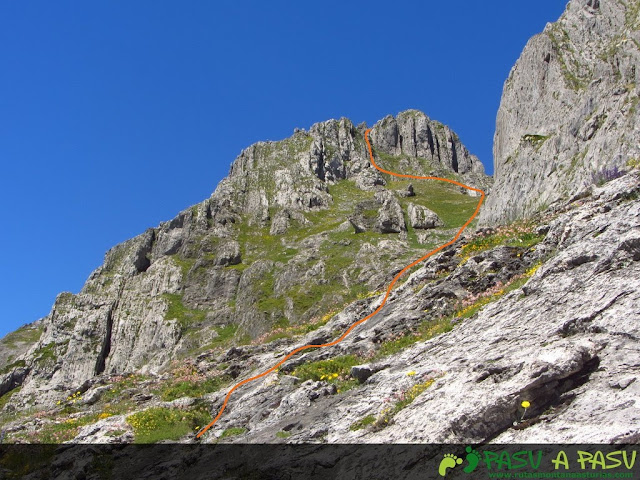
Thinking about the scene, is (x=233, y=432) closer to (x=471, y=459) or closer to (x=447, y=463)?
(x=447, y=463)

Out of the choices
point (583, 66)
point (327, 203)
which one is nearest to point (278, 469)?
point (583, 66)

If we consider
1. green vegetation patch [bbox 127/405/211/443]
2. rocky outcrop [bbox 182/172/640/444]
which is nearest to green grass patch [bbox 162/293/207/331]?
rocky outcrop [bbox 182/172/640/444]

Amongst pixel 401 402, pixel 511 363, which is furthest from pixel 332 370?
pixel 511 363

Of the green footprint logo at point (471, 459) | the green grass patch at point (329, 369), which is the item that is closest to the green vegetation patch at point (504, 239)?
the green grass patch at point (329, 369)

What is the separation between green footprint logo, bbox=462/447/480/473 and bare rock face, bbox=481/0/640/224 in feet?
72.2

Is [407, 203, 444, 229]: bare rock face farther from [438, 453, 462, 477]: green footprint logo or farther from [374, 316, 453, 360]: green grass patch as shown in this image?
[438, 453, 462, 477]: green footprint logo

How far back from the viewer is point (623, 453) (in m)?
8.31

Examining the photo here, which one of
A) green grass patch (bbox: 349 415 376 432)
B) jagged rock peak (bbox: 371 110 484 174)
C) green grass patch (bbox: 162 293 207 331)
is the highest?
jagged rock peak (bbox: 371 110 484 174)

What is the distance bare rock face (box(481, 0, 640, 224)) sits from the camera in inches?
1268

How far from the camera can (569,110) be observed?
45.5 meters

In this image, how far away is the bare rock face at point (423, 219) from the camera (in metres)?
81.6

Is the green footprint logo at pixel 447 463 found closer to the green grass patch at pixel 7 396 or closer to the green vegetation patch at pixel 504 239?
the green vegetation patch at pixel 504 239

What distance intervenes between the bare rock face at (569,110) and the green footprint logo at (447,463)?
22.3 meters

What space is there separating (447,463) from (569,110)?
1725 inches
